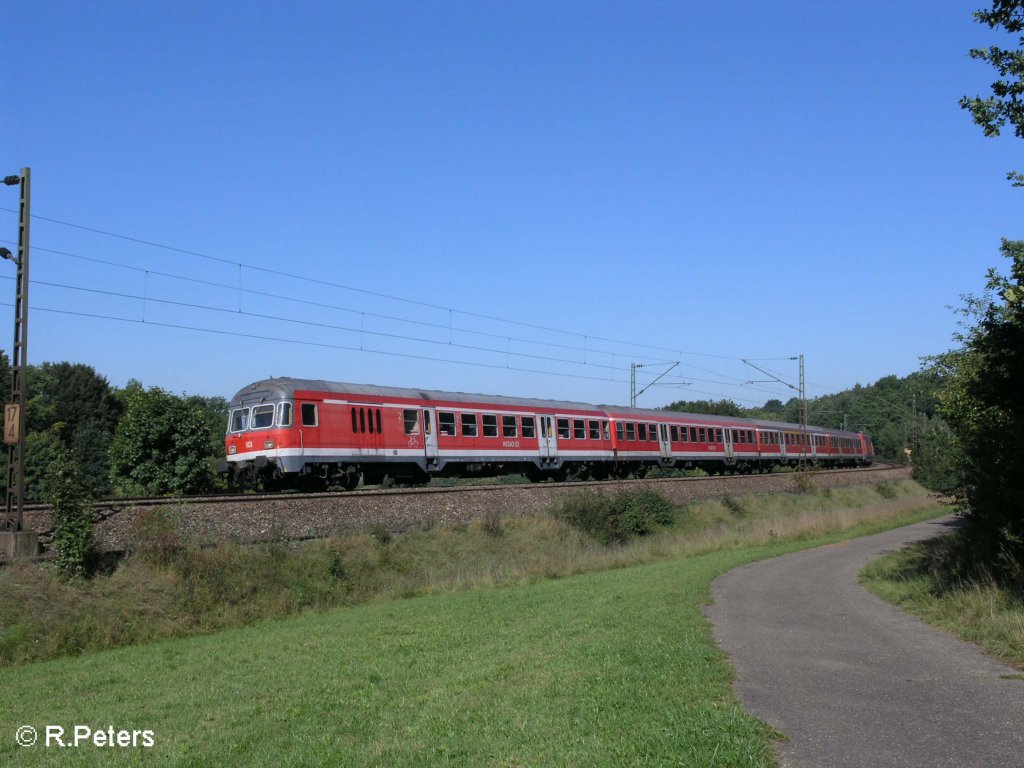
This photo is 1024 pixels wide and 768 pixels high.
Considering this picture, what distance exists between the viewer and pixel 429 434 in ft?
92.3

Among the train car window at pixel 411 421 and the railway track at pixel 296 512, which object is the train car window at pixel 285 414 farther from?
the train car window at pixel 411 421

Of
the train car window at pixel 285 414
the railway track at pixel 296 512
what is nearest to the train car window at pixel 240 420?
the train car window at pixel 285 414

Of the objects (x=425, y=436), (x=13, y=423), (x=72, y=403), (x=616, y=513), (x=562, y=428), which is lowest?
(x=616, y=513)

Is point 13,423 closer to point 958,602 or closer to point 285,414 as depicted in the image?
point 285,414

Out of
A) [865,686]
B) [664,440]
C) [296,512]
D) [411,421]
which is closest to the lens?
[865,686]

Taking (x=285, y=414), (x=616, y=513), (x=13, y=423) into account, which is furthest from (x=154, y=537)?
(x=616, y=513)

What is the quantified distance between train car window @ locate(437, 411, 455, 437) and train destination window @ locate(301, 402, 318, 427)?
5.06 metres

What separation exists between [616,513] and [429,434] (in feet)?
24.0

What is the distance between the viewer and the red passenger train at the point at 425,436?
2438 centimetres

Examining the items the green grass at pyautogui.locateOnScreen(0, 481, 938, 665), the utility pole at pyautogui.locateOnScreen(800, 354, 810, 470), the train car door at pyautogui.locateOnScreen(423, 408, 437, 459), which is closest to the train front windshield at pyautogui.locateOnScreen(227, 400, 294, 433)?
the green grass at pyautogui.locateOnScreen(0, 481, 938, 665)

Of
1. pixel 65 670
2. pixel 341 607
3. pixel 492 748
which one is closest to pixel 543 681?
pixel 492 748

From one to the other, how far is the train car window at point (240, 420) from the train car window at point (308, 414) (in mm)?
1983

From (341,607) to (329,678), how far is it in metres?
9.40

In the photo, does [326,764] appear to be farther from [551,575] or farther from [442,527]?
[442,527]
